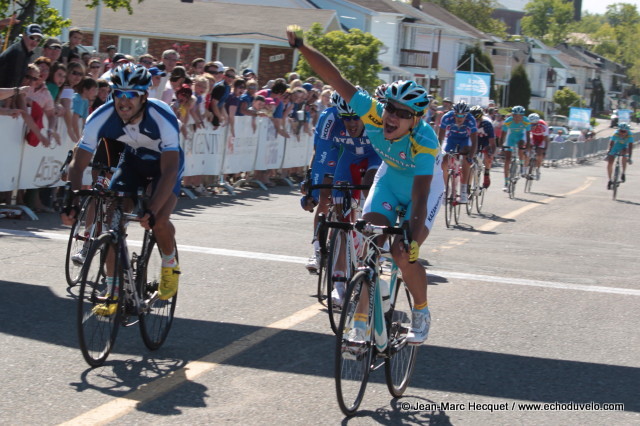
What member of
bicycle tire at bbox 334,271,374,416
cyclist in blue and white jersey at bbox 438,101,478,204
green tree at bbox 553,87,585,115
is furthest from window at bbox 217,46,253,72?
green tree at bbox 553,87,585,115

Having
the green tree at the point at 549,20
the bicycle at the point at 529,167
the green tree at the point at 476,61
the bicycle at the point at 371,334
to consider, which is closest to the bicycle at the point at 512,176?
the bicycle at the point at 529,167

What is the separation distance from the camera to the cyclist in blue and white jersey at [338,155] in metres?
8.67

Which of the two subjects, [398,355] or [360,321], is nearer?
[360,321]

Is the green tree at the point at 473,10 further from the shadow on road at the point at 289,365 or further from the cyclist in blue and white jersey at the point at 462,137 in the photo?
the shadow on road at the point at 289,365

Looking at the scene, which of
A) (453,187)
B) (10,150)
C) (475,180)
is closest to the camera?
(10,150)

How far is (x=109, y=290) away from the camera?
6.16 m

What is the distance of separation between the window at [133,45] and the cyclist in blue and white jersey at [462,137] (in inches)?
1169

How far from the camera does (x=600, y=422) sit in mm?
5902

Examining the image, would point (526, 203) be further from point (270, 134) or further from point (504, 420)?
point (504, 420)

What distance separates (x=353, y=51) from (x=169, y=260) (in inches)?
1425

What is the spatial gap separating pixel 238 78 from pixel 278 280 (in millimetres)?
9492

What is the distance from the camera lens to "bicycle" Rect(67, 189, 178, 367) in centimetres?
603

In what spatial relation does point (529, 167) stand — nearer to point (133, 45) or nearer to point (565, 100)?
point (133, 45)

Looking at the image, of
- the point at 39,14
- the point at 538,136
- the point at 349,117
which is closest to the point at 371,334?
the point at 349,117
